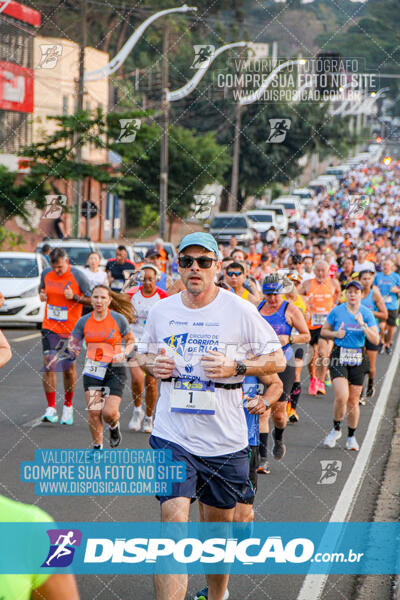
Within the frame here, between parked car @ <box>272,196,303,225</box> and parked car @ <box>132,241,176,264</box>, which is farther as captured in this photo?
parked car @ <box>272,196,303,225</box>

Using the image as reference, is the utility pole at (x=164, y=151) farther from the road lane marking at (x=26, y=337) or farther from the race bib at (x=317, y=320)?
the race bib at (x=317, y=320)

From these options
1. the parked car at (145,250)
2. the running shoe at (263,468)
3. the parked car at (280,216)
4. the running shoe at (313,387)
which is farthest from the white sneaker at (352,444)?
the parked car at (280,216)

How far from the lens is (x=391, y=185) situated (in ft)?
197

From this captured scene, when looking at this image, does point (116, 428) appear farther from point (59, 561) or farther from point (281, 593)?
point (59, 561)

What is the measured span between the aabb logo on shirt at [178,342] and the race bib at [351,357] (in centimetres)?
539

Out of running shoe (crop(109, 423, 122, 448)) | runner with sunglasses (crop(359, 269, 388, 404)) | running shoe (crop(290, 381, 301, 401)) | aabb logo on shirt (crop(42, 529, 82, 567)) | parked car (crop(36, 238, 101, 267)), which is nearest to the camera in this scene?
aabb logo on shirt (crop(42, 529, 82, 567))

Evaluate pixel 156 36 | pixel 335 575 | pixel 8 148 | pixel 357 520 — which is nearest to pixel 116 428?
pixel 357 520

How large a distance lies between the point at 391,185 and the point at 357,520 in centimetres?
5340

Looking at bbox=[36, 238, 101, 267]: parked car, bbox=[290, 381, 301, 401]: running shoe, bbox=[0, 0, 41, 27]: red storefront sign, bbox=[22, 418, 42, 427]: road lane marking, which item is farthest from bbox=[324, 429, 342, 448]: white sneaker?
bbox=[0, 0, 41, 27]: red storefront sign

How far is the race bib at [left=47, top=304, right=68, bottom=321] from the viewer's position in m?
12.0

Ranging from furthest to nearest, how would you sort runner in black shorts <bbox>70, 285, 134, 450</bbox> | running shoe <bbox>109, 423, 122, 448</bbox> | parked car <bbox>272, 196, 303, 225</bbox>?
parked car <bbox>272, 196, 303, 225</bbox>
running shoe <bbox>109, 423, 122, 448</bbox>
runner in black shorts <bbox>70, 285, 134, 450</bbox>

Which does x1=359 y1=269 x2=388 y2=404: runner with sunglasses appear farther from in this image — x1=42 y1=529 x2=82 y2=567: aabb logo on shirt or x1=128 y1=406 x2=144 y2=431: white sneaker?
x1=42 y1=529 x2=82 y2=567: aabb logo on shirt

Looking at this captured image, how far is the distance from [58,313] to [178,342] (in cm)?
659

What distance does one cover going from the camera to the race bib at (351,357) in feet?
35.2
